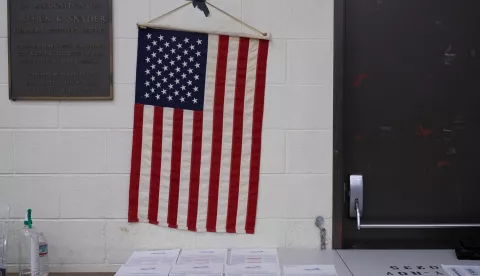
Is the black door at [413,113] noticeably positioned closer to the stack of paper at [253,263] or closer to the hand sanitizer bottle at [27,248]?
the stack of paper at [253,263]

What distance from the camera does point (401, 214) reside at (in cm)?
237

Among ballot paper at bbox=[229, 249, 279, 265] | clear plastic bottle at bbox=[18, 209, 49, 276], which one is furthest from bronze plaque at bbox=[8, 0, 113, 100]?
ballot paper at bbox=[229, 249, 279, 265]

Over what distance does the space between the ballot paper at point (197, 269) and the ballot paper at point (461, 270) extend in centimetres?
102

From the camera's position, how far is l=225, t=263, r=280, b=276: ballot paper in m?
1.99

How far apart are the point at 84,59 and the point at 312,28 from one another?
1170 millimetres

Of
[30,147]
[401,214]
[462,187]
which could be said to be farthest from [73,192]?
[462,187]

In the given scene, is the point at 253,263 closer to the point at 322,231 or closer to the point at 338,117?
the point at 322,231

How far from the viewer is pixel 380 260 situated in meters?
2.18

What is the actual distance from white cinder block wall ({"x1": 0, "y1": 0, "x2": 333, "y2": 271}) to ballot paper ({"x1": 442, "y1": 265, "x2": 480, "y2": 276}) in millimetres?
610

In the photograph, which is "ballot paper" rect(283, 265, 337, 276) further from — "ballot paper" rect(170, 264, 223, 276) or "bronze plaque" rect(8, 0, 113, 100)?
"bronze plaque" rect(8, 0, 113, 100)

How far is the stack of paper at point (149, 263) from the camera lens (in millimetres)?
2014

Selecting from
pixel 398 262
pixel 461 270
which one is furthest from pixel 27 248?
pixel 461 270

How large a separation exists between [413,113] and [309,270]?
0.98 meters

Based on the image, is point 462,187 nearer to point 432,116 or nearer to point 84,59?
point 432,116
